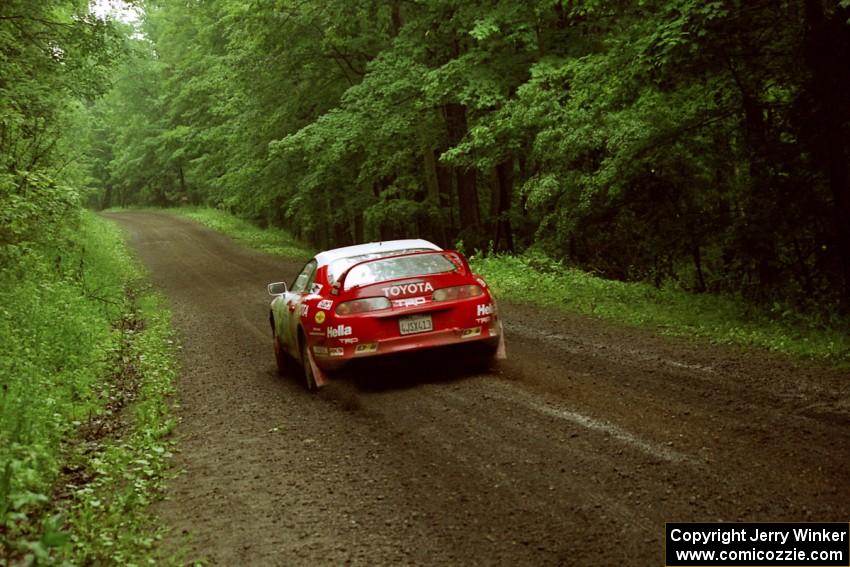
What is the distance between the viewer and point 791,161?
11.7 meters

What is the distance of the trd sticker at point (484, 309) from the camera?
8828mm

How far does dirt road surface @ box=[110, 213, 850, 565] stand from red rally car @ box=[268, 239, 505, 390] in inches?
16.5

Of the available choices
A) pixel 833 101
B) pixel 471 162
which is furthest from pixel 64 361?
pixel 471 162

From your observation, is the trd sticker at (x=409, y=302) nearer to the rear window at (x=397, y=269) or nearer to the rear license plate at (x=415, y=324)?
the rear license plate at (x=415, y=324)

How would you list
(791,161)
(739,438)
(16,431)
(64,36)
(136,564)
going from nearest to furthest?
1. (136,564)
2. (739,438)
3. (16,431)
4. (791,161)
5. (64,36)

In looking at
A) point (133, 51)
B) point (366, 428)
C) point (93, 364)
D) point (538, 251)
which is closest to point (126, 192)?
point (133, 51)

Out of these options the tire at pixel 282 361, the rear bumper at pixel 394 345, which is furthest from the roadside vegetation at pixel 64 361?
the rear bumper at pixel 394 345

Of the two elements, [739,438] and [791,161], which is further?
[791,161]

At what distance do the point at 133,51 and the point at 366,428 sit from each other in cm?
1680

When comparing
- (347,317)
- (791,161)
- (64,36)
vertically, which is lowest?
(347,317)

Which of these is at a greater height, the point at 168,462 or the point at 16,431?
the point at 16,431

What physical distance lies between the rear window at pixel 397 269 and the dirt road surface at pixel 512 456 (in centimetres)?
103

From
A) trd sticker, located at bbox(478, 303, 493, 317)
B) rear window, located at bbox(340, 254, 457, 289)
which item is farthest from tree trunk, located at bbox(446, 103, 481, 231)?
trd sticker, located at bbox(478, 303, 493, 317)

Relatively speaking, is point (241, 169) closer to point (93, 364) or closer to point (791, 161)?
point (93, 364)
